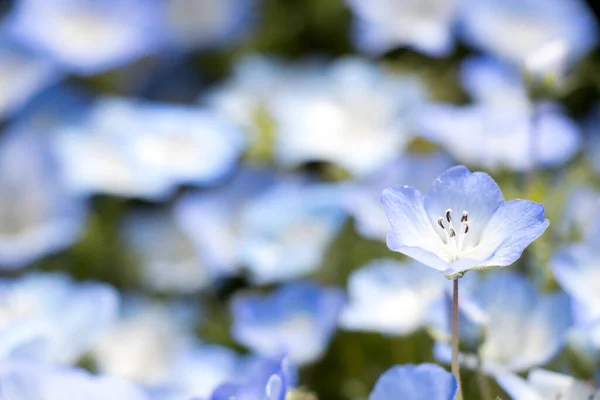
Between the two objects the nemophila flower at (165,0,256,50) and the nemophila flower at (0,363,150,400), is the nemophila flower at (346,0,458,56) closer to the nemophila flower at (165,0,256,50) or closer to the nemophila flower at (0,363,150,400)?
the nemophila flower at (165,0,256,50)

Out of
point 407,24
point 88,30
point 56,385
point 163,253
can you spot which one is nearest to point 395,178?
point 407,24

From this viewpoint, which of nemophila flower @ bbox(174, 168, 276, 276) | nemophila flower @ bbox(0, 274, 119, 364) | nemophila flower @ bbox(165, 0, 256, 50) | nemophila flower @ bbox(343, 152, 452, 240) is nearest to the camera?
nemophila flower @ bbox(0, 274, 119, 364)

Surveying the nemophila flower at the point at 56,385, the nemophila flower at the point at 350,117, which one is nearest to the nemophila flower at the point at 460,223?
the nemophila flower at the point at 56,385

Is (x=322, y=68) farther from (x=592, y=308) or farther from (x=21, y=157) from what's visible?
(x=592, y=308)

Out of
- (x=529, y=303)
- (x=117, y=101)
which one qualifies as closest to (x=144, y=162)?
(x=117, y=101)

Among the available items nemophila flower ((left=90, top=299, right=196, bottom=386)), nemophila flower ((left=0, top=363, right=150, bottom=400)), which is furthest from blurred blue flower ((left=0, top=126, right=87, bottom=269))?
nemophila flower ((left=0, top=363, right=150, bottom=400))

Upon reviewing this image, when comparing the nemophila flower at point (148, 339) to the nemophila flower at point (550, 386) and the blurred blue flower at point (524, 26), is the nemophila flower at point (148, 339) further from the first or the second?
the blurred blue flower at point (524, 26)
